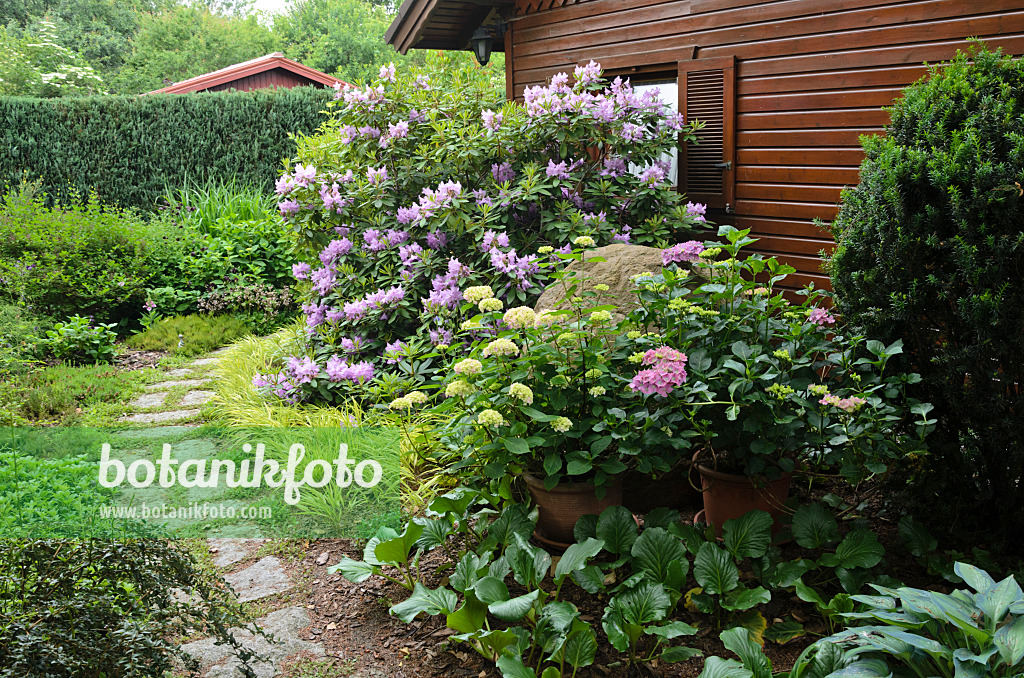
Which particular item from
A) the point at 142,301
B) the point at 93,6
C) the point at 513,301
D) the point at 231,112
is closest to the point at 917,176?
the point at 513,301

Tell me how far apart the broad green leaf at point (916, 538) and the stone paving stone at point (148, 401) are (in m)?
4.92

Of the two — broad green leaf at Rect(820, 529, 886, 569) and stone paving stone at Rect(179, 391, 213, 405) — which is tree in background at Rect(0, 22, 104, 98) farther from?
broad green leaf at Rect(820, 529, 886, 569)

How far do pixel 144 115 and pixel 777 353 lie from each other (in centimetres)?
1275

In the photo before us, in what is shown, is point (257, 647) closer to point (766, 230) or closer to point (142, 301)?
point (766, 230)

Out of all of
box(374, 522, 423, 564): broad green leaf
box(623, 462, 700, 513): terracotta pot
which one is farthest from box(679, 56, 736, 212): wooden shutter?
box(374, 522, 423, 564): broad green leaf

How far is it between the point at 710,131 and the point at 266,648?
4862mm

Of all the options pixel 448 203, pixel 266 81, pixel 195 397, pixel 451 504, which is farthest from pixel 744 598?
pixel 266 81

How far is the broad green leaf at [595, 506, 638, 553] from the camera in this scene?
2623 millimetres

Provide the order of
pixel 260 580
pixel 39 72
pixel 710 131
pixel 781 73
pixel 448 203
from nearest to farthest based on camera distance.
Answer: pixel 260 580 → pixel 448 203 → pixel 781 73 → pixel 710 131 → pixel 39 72

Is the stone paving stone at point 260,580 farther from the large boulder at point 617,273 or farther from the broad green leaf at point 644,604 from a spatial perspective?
the large boulder at point 617,273

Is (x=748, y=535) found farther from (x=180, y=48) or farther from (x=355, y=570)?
(x=180, y=48)

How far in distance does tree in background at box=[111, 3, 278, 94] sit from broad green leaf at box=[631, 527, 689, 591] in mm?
27178

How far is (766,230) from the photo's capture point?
548cm

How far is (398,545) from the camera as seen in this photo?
2635 millimetres
